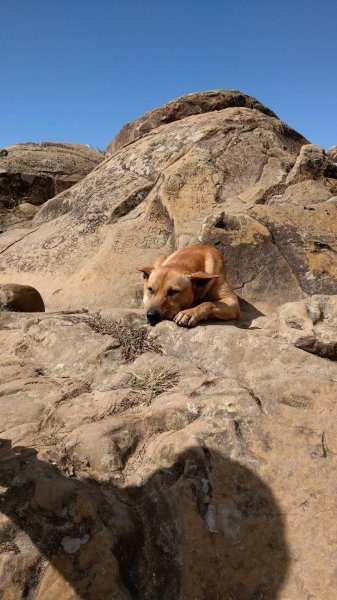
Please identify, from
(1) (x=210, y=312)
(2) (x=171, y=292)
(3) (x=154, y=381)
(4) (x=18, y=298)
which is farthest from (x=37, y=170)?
(3) (x=154, y=381)

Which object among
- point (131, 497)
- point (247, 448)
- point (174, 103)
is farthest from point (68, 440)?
point (174, 103)

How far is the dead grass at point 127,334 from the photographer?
445 cm

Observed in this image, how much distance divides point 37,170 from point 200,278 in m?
11.3

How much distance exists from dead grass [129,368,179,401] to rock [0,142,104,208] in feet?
36.4

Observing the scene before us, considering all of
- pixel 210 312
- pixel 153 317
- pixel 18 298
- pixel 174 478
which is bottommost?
pixel 174 478

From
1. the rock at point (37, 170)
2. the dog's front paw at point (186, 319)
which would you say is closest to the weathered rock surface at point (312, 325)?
the dog's front paw at point (186, 319)

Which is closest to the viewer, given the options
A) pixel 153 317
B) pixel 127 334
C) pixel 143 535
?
pixel 143 535

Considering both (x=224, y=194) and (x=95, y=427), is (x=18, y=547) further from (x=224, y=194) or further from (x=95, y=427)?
(x=224, y=194)

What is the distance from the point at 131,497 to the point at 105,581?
1.86 feet

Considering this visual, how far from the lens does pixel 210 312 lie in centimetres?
509

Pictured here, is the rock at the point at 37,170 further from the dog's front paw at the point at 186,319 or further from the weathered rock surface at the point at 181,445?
the dog's front paw at the point at 186,319

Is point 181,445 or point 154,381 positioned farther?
point 154,381

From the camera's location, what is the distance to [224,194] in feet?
28.5

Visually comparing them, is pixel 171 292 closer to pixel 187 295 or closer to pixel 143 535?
pixel 187 295
